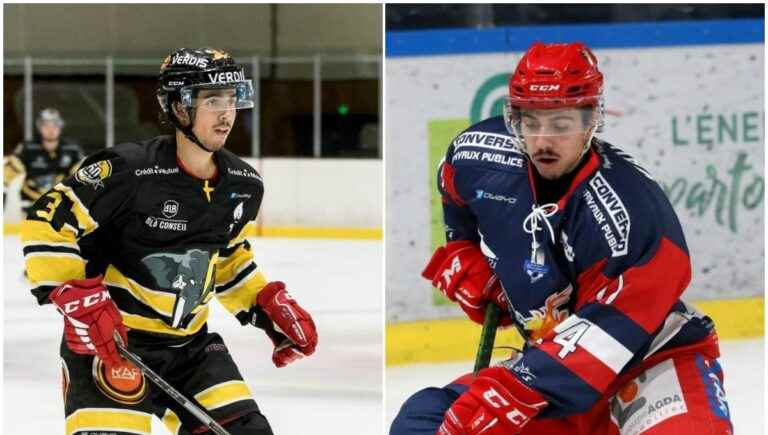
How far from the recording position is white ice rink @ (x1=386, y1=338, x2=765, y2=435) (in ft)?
11.6

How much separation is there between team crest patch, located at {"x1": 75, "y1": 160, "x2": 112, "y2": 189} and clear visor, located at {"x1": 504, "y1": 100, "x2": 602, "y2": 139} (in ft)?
2.46

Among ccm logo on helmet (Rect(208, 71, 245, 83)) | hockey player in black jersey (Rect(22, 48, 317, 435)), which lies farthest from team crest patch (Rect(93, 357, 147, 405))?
ccm logo on helmet (Rect(208, 71, 245, 83))

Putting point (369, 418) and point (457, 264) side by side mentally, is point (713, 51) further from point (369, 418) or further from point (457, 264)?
point (457, 264)

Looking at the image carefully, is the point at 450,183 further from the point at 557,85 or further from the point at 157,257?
the point at 157,257

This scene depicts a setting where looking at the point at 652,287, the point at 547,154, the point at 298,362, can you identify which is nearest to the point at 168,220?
the point at 547,154

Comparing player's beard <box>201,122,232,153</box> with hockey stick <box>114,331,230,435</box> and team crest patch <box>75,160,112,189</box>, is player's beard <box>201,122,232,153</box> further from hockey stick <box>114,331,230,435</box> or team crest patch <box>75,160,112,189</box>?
hockey stick <box>114,331,230,435</box>

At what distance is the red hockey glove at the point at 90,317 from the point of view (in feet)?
7.60

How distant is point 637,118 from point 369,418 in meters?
1.52

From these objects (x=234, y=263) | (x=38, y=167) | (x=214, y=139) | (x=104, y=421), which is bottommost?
(x=38, y=167)

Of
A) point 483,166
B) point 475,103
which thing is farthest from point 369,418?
point 483,166

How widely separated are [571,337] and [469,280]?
374mm

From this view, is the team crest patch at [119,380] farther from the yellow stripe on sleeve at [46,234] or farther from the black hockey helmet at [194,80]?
the black hockey helmet at [194,80]

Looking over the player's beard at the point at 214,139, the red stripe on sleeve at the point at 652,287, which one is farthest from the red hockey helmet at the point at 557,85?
A: the player's beard at the point at 214,139

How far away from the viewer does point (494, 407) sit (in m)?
1.94
